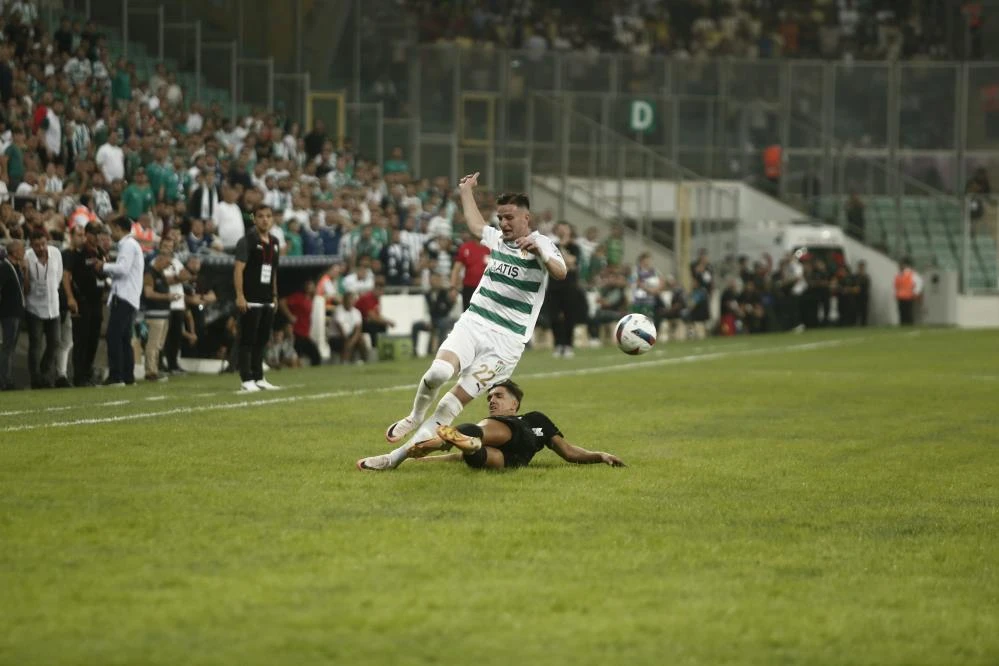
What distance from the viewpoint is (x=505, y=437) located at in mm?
11555

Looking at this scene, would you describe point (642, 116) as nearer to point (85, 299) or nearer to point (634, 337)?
point (85, 299)

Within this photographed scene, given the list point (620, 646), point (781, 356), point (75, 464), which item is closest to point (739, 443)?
point (75, 464)

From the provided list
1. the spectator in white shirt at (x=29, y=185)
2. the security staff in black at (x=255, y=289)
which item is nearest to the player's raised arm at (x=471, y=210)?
the security staff in black at (x=255, y=289)

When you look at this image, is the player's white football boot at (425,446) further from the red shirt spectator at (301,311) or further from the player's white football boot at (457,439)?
the red shirt spectator at (301,311)

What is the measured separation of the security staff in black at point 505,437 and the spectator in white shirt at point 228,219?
14212 millimetres

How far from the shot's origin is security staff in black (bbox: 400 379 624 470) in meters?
11.3

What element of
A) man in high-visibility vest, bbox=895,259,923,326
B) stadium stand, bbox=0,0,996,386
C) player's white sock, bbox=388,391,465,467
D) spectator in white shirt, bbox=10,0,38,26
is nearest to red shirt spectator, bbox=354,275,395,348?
stadium stand, bbox=0,0,996,386

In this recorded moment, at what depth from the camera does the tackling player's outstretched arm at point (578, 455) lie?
11.9 m

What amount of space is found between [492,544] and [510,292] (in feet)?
12.2

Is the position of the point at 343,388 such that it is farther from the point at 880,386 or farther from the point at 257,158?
the point at 257,158

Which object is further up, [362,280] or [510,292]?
[510,292]

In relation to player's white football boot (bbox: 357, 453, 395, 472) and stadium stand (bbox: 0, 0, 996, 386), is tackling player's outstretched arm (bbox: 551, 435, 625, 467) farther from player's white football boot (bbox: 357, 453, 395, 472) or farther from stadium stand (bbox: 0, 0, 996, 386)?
stadium stand (bbox: 0, 0, 996, 386)

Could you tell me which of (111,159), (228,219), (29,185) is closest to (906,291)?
(228,219)

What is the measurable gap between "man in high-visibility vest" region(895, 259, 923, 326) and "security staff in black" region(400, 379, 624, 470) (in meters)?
33.6
